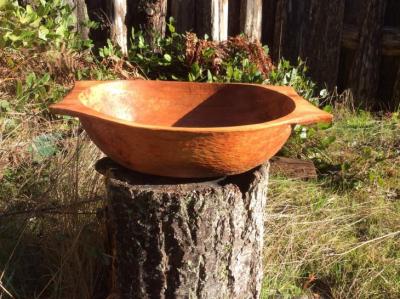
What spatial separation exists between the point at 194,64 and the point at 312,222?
1421 mm

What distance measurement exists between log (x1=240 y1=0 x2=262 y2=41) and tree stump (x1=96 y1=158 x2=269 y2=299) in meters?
2.34

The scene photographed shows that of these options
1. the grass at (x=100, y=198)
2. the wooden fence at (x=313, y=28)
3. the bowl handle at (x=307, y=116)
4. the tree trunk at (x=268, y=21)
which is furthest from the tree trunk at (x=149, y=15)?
the bowl handle at (x=307, y=116)

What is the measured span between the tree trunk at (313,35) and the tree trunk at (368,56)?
15cm

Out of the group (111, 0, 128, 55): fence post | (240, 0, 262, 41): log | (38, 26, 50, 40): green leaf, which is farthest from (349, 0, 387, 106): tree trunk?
(38, 26, 50, 40): green leaf

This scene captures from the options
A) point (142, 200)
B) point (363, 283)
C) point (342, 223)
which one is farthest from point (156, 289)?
point (342, 223)

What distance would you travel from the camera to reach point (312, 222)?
2.91 meters

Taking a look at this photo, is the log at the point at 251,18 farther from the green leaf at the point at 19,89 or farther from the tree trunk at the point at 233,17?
the green leaf at the point at 19,89

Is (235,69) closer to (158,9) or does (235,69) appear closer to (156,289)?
(158,9)

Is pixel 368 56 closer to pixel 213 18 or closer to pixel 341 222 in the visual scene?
pixel 213 18

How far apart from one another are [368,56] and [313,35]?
436 mm

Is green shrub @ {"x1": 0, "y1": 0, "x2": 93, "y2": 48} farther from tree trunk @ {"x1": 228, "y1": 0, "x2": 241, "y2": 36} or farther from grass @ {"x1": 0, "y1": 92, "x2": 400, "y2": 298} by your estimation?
tree trunk @ {"x1": 228, "y1": 0, "x2": 241, "y2": 36}

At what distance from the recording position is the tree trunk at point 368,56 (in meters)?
4.28

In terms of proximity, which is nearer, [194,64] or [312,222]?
[312,222]

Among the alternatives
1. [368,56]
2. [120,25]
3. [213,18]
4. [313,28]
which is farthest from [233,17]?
[368,56]
